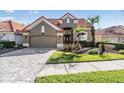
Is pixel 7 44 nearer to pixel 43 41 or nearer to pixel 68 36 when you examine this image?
pixel 43 41

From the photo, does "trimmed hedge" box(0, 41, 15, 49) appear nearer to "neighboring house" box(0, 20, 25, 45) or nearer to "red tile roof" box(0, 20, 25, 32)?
"neighboring house" box(0, 20, 25, 45)

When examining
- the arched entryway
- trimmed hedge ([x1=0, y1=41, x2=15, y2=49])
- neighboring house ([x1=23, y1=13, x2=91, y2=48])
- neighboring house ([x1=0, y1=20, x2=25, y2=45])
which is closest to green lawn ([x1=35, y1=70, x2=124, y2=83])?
trimmed hedge ([x1=0, y1=41, x2=15, y2=49])

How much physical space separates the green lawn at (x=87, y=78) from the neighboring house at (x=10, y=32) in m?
15.9

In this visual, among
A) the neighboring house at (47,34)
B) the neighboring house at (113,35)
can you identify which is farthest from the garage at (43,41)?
the neighboring house at (113,35)

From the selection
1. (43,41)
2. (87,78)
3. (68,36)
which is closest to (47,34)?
(43,41)

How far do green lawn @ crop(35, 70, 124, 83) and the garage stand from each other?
15.3 metres

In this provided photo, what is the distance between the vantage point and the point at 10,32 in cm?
2569

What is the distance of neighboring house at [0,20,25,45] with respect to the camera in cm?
2488

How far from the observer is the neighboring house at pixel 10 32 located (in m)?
24.9

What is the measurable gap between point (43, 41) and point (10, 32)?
3.47 meters

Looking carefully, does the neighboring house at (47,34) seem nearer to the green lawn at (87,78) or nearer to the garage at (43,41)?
the garage at (43,41)

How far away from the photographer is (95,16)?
19.9 m
